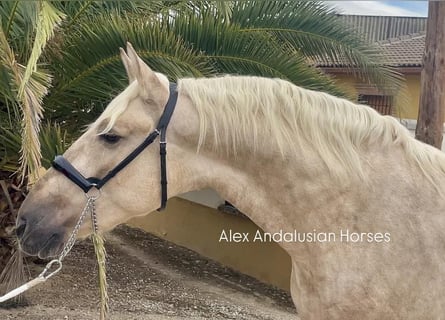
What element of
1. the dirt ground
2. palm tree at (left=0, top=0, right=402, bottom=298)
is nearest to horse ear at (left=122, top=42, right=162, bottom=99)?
palm tree at (left=0, top=0, right=402, bottom=298)

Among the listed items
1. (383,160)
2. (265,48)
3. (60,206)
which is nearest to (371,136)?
(383,160)

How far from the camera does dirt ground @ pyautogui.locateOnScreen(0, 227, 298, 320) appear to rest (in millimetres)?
5004

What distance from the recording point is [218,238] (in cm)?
715

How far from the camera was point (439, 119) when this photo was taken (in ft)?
16.2

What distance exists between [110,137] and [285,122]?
23.8 inches

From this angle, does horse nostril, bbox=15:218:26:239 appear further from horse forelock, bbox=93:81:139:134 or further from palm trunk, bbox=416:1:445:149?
palm trunk, bbox=416:1:445:149

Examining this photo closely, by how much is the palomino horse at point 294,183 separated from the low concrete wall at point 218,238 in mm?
4474

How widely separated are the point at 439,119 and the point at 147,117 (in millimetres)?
3809

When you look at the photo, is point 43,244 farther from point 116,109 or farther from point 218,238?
point 218,238

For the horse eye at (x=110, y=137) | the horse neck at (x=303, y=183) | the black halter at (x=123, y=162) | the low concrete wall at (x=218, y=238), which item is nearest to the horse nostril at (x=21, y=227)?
the black halter at (x=123, y=162)

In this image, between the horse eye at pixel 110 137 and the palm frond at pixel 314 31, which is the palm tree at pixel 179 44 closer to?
the palm frond at pixel 314 31

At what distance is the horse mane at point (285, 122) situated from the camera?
189 cm

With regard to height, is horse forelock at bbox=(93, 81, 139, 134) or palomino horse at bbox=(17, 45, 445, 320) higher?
horse forelock at bbox=(93, 81, 139, 134)

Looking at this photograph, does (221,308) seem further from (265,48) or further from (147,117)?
(147,117)
